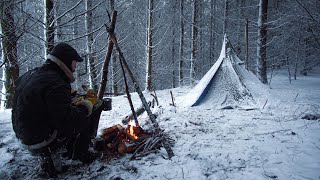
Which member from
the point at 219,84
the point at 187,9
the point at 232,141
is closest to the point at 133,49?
the point at 187,9

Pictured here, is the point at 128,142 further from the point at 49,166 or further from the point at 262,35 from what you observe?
the point at 262,35


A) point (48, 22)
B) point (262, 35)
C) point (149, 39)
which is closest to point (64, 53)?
point (48, 22)

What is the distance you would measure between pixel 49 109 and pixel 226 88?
5.23 meters

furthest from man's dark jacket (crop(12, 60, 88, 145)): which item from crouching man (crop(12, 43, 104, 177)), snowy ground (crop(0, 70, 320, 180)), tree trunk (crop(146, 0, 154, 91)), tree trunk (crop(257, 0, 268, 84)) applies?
tree trunk (crop(257, 0, 268, 84))

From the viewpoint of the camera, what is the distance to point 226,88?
6555 millimetres

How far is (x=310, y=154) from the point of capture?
316cm

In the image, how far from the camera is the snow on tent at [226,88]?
6.41m

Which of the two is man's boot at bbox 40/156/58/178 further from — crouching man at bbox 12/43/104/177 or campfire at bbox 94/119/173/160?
campfire at bbox 94/119/173/160

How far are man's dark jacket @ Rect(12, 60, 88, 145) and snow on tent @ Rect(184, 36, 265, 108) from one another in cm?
447

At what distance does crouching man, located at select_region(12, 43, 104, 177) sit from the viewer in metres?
2.46

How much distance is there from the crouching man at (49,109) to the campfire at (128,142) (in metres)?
0.64

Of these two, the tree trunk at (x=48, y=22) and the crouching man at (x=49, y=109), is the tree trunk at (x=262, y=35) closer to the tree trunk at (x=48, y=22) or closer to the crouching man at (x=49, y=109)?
the tree trunk at (x=48, y=22)

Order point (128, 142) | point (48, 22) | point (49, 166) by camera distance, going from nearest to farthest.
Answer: point (49, 166) < point (128, 142) < point (48, 22)

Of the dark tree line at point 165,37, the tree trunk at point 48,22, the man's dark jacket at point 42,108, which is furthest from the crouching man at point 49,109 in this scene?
the tree trunk at point 48,22
